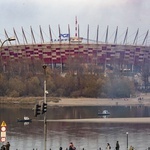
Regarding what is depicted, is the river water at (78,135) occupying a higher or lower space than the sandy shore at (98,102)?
lower

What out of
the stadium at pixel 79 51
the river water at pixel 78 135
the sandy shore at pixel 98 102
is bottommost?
the river water at pixel 78 135

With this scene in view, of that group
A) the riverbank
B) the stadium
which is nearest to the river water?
the riverbank

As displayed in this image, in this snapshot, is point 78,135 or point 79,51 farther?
point 79,51

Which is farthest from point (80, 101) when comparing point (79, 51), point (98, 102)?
point (79, 51)

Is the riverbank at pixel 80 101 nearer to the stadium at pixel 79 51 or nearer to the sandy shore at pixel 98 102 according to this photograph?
the sandy shore at pixel 98 102

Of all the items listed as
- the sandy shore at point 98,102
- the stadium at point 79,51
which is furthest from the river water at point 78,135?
the stadium at point 79,51

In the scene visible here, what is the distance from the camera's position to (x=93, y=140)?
49344mm

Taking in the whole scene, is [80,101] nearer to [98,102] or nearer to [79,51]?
[98,102]

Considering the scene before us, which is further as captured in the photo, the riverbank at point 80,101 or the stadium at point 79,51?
the stadium at point 79,51

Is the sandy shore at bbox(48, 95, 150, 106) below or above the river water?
above

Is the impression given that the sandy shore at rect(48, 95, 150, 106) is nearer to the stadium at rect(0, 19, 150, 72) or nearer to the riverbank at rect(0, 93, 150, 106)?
the riverbank at rect(0, 93, 150, 106)

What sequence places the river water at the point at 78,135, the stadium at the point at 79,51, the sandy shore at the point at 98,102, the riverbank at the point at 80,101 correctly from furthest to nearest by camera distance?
the stadium at the point at 79,51, the riverbank at the point at 80,101, the sandy shore at the point at 98,102, the river water at the point at 78,135

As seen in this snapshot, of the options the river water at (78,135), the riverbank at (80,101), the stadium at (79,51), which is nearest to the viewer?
the river water at (78,135)

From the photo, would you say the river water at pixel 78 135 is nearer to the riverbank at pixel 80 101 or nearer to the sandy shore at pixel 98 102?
the riverbank at pixel 80 101
